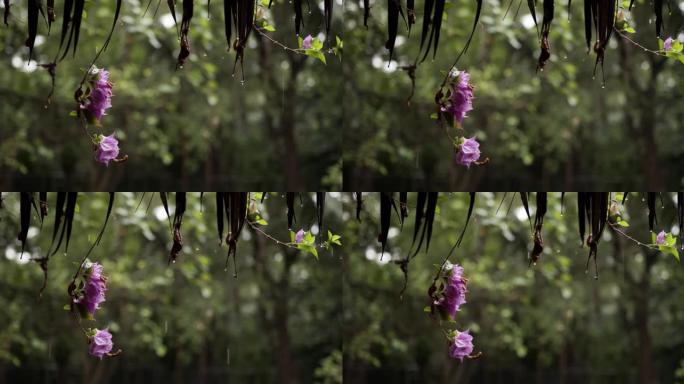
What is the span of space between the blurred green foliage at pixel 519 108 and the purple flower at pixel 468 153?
20 mm

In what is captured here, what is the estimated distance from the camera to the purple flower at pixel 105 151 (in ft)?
9.39

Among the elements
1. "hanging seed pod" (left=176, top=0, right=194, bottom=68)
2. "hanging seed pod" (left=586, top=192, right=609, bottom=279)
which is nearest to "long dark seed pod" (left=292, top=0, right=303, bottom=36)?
"hanging seed pod" (left=176, top=0, right=194, bottom=68)

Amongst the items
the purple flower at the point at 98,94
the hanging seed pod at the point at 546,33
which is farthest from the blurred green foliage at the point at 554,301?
the purple flower at the point at 98,94

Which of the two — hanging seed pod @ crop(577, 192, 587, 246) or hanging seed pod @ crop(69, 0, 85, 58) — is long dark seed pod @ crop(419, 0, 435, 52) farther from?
hanging seed pod @ crop(69, 0, 85, 58)

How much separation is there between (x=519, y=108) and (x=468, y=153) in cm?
17

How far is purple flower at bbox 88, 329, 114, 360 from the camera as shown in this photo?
9.48 ft

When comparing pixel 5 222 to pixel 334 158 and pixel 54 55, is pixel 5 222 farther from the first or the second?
pixel 334 158

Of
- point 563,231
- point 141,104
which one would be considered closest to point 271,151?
point 141,104

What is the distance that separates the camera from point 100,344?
9.47 ft

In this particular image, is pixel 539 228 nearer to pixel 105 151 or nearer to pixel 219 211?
pixel 219 211

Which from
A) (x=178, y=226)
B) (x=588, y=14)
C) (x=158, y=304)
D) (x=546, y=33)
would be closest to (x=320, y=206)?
(x=178, y=226)

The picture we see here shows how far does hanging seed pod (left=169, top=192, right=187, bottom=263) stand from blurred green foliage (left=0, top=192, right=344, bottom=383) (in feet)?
0.04

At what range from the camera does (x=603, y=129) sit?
2.90m

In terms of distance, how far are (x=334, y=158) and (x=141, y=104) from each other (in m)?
0.49
